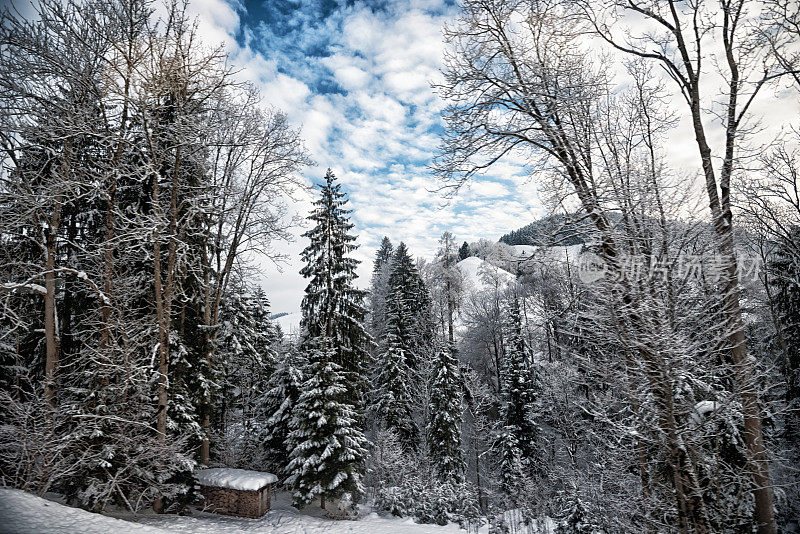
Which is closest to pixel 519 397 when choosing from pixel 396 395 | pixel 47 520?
pixel 396 395

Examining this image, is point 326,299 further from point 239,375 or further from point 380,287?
point 380,287

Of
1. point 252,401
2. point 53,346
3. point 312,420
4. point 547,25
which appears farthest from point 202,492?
point 547,25

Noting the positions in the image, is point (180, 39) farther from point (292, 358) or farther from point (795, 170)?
point (795, 170)

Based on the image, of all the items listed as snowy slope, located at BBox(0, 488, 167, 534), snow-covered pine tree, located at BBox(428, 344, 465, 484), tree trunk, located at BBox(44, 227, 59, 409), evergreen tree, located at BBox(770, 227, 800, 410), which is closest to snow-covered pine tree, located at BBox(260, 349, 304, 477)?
snow-covered pine tree, located at BBox(428, 344, 465, 484)

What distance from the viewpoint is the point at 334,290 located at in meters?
17.9

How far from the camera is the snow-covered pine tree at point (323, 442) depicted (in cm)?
1411

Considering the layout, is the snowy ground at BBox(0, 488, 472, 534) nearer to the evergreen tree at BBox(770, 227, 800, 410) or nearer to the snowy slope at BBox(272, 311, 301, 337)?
the snowy slope at BBox(272, 311, 301, 337)

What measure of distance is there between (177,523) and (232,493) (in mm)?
2920

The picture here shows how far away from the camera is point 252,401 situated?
2380 cm

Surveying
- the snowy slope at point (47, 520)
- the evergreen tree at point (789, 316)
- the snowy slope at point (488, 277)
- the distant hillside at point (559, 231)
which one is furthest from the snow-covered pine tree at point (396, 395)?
the distant hillside at point (559, 231)

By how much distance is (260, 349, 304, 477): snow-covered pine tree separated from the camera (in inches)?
673

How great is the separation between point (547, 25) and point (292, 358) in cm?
Result: 1705

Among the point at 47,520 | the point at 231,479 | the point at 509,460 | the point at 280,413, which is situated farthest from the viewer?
the point at 509,460

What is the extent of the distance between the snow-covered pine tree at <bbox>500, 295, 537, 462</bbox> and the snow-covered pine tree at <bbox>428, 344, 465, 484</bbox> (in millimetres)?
3608
